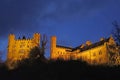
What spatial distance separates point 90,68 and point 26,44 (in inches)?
4967

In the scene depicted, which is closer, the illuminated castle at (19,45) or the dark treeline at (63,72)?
the dark treeline at (63,72)

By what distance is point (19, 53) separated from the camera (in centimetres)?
14575

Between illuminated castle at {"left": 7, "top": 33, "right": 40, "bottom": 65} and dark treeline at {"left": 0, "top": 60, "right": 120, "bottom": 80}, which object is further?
illuminated castle at {"left": 7, "top": 33, "right": 40, "bottom": 65}

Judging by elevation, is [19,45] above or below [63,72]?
above

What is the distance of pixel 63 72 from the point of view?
21188 mm

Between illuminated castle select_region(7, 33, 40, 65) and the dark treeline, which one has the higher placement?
illuminated castle select_region(7, 33, 40, 65)

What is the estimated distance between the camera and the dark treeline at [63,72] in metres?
20.4

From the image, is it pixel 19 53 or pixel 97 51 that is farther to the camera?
pixel 19 53

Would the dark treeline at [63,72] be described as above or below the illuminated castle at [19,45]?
below

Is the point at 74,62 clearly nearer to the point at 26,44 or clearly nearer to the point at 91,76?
the point at 91,76

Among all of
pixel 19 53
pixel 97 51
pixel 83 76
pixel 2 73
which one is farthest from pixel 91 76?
pixel 19 53

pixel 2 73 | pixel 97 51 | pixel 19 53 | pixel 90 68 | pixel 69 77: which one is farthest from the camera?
pixel 19 53

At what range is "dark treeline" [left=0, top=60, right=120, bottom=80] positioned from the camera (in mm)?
20438

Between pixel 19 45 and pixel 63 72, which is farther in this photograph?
pixel 19 45
